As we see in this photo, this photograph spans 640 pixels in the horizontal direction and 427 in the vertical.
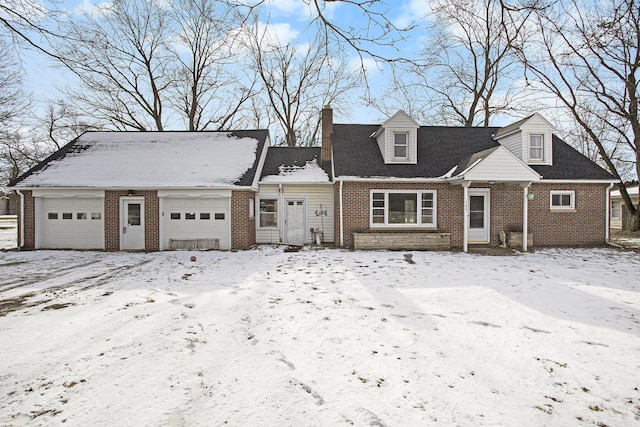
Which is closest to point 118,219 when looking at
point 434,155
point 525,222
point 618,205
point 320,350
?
point 320,350

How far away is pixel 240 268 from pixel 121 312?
3906 millimetres

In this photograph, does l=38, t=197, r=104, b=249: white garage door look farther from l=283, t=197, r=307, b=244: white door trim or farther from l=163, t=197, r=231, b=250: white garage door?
l=283, t=197, r=307, b=244: white door trim

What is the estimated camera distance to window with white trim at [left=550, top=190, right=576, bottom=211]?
13.2 metres

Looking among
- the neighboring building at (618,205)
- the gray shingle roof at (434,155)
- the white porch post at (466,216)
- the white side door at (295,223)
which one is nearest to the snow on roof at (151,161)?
the white side door at (295,223)

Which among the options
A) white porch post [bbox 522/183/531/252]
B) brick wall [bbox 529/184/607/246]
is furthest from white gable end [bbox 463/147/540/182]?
brick wall [bbox 529/184/607/246]

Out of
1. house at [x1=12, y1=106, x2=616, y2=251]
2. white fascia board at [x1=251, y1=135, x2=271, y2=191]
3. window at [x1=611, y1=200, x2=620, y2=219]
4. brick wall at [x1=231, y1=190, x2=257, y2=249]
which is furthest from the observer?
window at [x1=611, y1=200, x2=620, y2=219]

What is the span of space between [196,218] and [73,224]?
500 cm

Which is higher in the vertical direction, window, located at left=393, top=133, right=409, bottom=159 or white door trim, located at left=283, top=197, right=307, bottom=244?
window, located at left=393, top=133, right=409, bottom=159

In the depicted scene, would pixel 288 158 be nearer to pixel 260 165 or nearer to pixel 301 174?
pixel 301 174

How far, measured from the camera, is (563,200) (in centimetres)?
1330

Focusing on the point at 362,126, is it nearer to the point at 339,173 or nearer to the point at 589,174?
the point at 339,173

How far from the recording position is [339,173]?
507 inches

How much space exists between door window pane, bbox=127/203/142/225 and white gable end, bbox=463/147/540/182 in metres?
13.0

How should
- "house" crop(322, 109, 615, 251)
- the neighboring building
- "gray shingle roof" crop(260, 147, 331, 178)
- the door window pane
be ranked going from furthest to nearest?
1. the neighboring building
2. "gray shingle roof" crop(260, 147, 331, 178)
3. the door window pane
4. "house" crop(322, 109, 615, 251)
